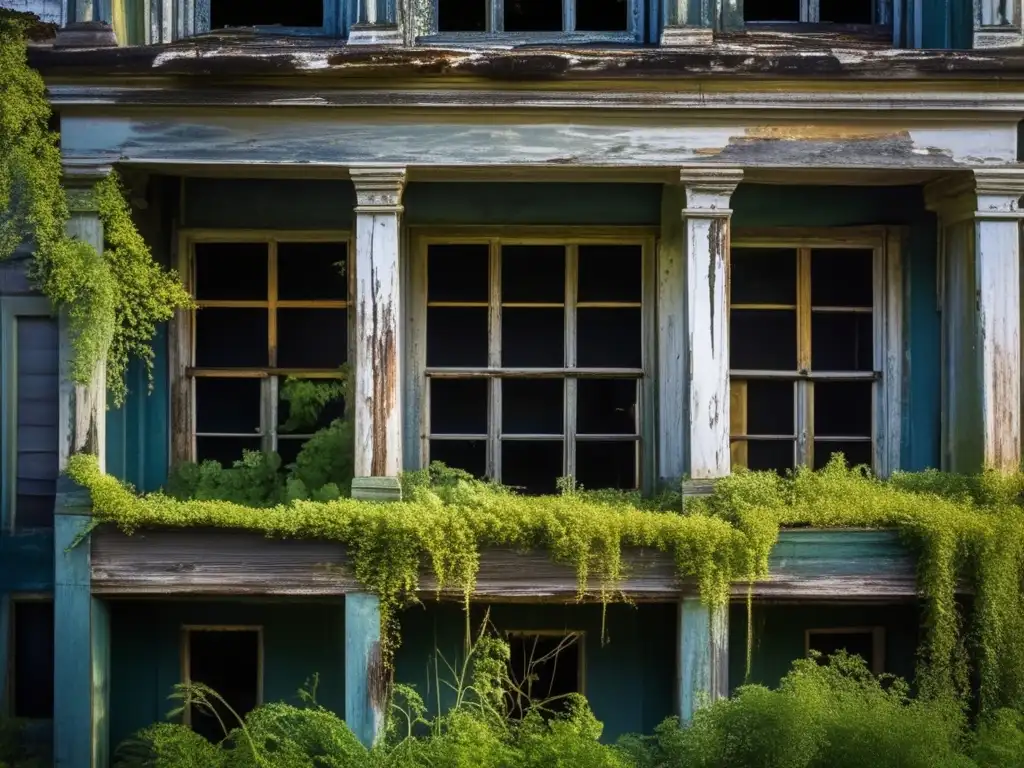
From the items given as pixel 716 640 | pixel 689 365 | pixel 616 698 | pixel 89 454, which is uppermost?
pixel 689 365

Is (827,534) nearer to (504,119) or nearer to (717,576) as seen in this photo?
(717,576)

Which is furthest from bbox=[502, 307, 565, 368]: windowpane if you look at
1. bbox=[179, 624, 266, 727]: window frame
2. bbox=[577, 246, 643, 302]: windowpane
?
bbox=[179, 624, 266, 727]: window frame

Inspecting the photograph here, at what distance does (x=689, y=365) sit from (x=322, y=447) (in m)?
2.59

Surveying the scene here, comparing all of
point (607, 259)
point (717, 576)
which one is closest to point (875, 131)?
point (607, 259)

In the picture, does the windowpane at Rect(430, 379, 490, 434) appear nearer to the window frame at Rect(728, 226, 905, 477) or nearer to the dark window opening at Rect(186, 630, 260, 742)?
the window frame at Rect(728, 226, 905, 477)

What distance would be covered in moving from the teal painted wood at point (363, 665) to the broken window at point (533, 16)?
164 inches

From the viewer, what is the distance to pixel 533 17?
966 cm

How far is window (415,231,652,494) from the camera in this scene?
9844 millimetres

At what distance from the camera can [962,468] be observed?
358 inches

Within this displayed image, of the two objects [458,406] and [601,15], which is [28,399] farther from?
[601,15]

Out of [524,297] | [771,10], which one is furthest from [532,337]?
[771,10]

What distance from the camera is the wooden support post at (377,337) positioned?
8602mm

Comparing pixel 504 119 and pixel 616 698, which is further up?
pixel 504 119

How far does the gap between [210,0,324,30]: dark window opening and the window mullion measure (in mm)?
2128
